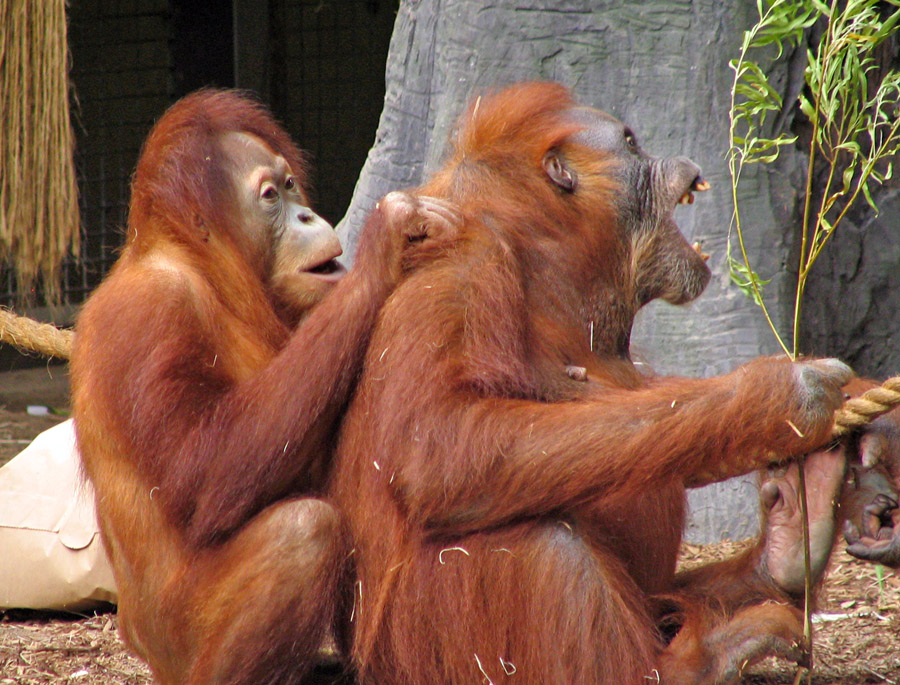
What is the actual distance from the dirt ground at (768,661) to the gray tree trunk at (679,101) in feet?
1.70

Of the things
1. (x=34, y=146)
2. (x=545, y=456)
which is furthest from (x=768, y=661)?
(x=34, y=146)

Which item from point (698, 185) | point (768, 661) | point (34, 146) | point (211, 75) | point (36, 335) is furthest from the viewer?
point (211, 75)

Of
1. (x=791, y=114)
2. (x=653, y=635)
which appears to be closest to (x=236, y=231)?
(x=653, y=635)

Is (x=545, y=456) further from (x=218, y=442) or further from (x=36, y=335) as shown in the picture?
(x=36, y=335)

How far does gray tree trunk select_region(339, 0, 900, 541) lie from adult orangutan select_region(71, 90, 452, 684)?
1.75 m

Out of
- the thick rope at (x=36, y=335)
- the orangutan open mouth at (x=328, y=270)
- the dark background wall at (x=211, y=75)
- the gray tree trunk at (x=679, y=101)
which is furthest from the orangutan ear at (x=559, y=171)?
the dark background wall at (x=211, y=75)

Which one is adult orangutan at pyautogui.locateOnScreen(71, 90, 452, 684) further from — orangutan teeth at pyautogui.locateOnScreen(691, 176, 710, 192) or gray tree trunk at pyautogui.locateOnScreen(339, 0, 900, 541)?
gray tree trunk at pyautogui.locateOnScreen(339, 0, 900, 541)

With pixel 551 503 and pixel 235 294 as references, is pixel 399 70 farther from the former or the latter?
pixel 551 503

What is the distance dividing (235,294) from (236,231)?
0.72 feet

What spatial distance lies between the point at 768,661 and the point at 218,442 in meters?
1.74

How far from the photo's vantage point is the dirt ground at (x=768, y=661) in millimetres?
3072

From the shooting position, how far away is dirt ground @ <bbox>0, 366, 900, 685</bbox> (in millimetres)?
3072

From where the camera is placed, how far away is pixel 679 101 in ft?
14.1

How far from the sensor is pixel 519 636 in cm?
238
